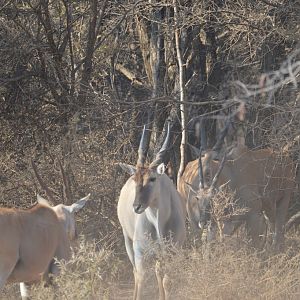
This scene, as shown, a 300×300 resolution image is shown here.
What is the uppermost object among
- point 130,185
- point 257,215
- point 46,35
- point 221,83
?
point 46,35

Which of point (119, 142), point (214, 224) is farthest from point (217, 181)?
point (119, 142)

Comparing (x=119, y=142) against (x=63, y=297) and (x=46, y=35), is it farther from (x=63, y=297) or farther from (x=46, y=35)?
(x=63, y=297)

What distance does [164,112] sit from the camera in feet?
35.5

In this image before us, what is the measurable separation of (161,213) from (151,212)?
87mm

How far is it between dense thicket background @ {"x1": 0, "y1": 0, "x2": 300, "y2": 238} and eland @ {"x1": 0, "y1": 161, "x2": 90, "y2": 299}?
5.95 feet

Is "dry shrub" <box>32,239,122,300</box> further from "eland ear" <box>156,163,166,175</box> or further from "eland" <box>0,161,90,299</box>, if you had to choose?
"eland ear" <box>156,163,166,175</box>

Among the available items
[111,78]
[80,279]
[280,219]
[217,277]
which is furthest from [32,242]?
[111,78]

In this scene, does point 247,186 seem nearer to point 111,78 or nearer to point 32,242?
point 111,78

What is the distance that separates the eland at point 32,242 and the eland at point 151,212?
0.60m

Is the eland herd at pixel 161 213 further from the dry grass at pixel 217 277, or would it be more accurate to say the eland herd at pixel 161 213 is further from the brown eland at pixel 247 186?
the dry grass at pixel 217 277

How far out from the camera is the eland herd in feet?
23.6

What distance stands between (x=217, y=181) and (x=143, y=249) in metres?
1.74

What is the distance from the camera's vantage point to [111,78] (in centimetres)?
1114

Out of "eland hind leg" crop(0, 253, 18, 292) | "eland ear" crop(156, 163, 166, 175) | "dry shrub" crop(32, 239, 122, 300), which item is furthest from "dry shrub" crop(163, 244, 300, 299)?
"eland hind leg" crop(0, 253, 18, 292)
